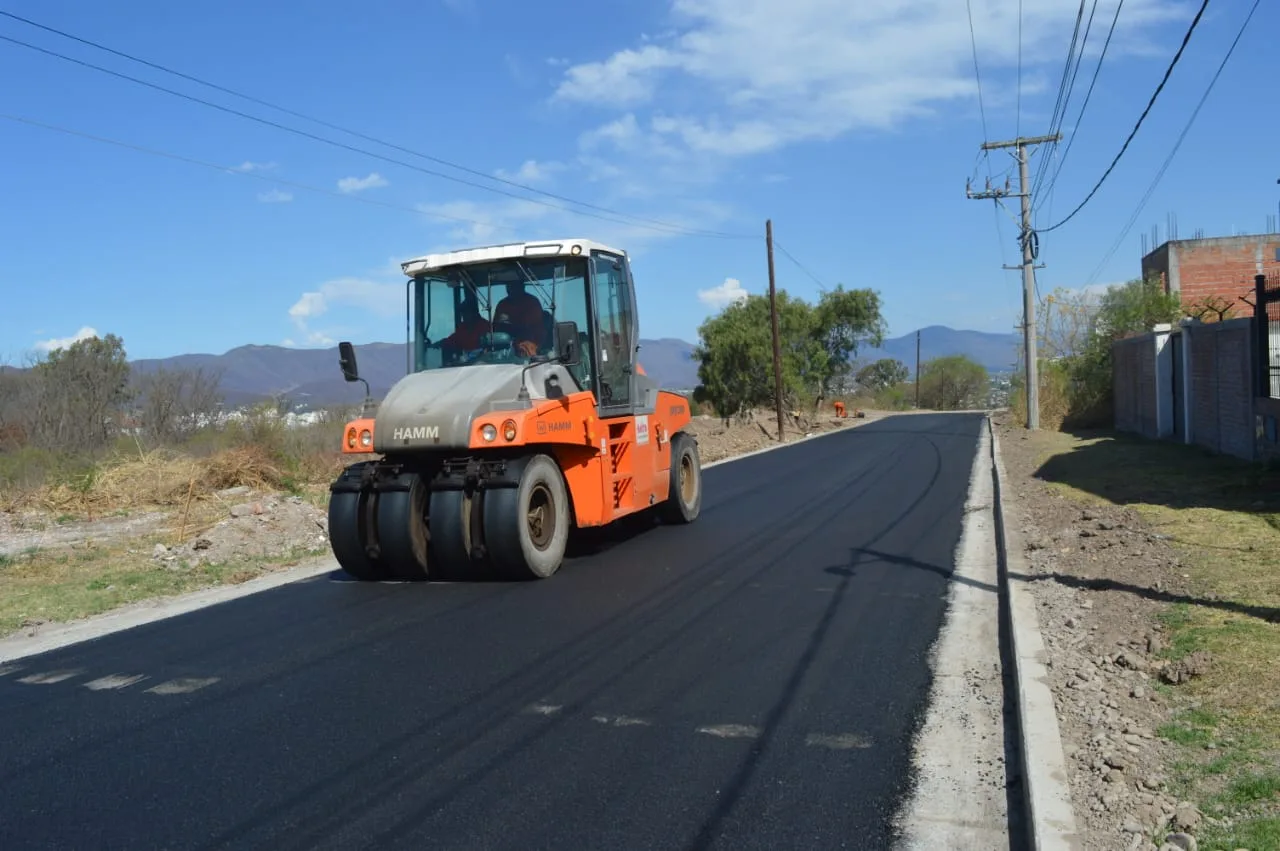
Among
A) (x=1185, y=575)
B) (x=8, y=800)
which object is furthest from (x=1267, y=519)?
(x=8, y=800)

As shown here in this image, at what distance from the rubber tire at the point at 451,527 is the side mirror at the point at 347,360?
1.85 metres

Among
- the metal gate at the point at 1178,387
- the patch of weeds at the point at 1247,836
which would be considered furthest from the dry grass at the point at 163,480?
the metal gate at the point at 1178,387

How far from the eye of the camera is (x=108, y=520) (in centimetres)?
1499

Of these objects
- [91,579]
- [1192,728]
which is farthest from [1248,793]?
[91,579]

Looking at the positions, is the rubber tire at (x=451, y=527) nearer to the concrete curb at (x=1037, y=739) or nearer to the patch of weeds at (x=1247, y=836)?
the concrete curb at (x=1037, y=739)

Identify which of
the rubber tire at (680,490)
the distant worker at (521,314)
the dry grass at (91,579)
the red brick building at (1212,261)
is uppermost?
the red brick building at (1212,261)

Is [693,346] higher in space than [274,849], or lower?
higher

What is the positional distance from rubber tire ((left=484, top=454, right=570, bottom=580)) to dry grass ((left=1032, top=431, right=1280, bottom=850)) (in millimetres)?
4961

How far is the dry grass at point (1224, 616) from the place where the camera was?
433 centimetres

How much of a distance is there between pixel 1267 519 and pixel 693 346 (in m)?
40.9

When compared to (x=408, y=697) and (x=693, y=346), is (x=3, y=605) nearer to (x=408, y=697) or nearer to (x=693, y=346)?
(x=408, y=697)

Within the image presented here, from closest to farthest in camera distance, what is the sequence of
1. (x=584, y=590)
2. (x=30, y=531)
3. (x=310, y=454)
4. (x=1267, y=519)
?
(x=584, y=590) < (x=1267, y=519) < (x=30, y=531) < (x=310, y=454)

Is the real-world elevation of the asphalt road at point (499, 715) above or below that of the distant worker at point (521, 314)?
below

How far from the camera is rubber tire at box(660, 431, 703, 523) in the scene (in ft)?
42.3
